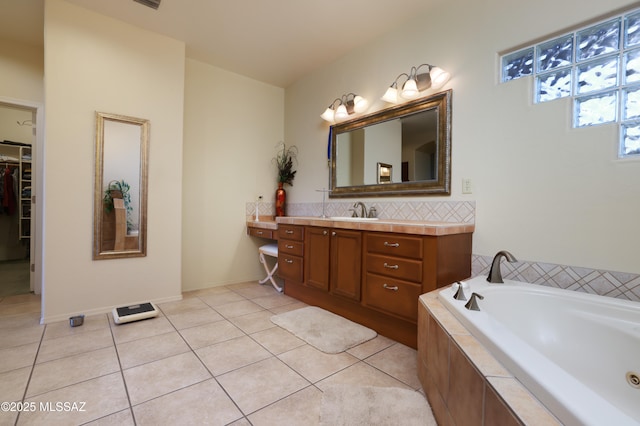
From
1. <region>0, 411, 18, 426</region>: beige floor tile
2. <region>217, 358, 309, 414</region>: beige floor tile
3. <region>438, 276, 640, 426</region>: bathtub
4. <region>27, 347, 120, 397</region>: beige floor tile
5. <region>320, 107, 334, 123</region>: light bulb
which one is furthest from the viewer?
<region>320, 107, 334, 123</region>: light bulb

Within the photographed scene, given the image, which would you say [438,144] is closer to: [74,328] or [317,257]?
[317,257]

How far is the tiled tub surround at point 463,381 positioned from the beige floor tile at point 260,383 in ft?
2.19

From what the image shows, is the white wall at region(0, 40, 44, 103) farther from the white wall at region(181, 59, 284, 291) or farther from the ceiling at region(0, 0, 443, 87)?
the white wall at region(181, 59, 284, 291)

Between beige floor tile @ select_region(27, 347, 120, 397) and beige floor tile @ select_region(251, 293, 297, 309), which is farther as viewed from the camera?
beige floor tile @ select_region(251, 293, 297, 309)

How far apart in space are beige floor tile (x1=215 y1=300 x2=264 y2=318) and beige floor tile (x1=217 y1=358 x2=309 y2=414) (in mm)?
899

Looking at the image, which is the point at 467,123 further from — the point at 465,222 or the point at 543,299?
the point at 543,299

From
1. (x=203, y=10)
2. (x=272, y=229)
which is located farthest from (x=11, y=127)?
(x=272, y=229)

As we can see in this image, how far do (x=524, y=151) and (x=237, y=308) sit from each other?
Answer: 261 centimetres

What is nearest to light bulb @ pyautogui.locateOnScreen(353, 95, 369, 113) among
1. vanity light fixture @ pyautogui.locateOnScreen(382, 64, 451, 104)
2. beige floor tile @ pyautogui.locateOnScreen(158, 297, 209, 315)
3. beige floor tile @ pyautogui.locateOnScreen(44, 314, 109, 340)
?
vanity light fixture @ pyautogui.locateOnScreen(382, 64, 451, 104)

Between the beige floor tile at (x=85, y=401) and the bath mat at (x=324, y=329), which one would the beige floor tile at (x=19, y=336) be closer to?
the beige floor tile at (x=85, y=401)

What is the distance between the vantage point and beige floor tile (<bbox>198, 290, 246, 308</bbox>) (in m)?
2.82

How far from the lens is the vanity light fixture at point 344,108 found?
2.86m

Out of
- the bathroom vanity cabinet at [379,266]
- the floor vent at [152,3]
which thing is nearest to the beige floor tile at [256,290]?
the bathroom vanity cabinet at [379,266]

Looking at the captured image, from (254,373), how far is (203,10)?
282 centimetres
